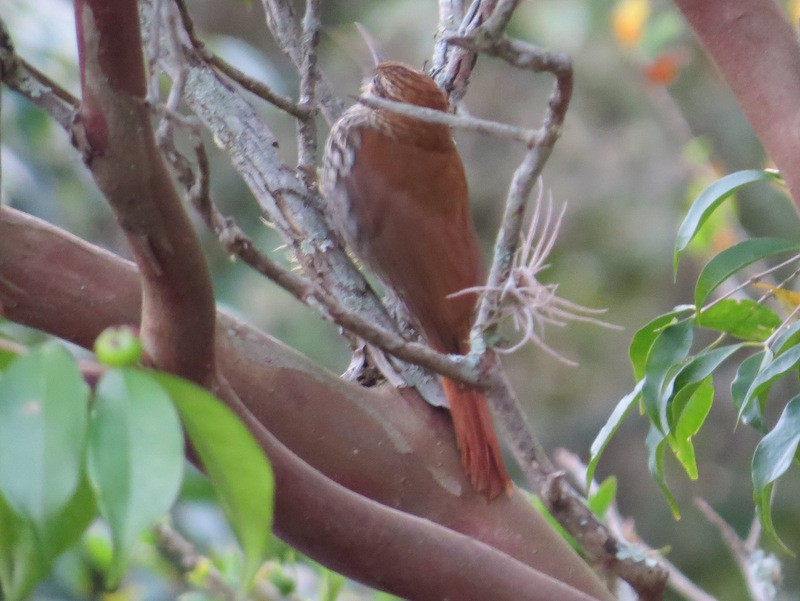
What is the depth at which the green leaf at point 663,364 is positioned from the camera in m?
0.92

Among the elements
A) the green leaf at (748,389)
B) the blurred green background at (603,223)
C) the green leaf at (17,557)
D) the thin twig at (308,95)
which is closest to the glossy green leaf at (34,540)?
the green leaf at (17,557)

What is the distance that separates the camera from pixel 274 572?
4.74 feet

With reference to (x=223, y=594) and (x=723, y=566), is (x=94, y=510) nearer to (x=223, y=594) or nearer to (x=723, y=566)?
(x=223, y=594)

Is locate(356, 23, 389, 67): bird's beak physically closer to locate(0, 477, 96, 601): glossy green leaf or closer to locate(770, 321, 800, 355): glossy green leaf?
locate(770, 321, 800, 355): glossy green leaf

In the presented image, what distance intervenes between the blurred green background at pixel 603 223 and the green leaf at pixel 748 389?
2.99 metres

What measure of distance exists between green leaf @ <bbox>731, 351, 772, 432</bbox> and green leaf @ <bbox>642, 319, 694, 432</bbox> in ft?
0.23

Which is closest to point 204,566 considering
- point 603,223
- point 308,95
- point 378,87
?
point 308,95

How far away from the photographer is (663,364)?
3.02ft

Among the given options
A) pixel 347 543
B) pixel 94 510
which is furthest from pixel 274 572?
pixel 94 510

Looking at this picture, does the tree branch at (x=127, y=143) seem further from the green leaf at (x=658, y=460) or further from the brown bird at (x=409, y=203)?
the brown bird at (x=409, y=203)

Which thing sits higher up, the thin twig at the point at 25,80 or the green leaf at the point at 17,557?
the thin twig at the point at 25,80

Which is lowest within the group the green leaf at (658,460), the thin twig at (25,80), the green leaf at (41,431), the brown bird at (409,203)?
the brown bird at (409,203)

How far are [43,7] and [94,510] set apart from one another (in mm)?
1929

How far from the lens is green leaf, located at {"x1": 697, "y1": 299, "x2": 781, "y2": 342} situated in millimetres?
993
